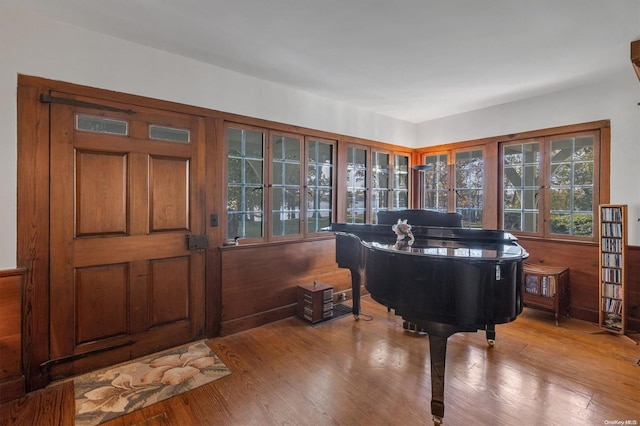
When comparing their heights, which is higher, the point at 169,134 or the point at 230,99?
the point at 230,99

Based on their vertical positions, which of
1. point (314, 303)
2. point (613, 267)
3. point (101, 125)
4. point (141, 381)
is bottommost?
point (141, 381)

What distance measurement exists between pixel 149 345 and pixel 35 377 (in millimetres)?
758

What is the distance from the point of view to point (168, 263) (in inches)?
115

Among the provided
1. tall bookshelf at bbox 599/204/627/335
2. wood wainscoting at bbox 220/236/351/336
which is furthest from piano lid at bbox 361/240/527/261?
tall bookshelf at bbox 599/204/627/335

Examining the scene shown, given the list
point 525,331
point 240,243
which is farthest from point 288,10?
point 525,331

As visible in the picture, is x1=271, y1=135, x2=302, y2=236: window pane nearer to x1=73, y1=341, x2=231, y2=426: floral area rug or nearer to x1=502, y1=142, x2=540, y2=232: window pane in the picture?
x1=73, y1=341, x2=231, y2=426: floral area rug

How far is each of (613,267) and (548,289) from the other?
2.04ft

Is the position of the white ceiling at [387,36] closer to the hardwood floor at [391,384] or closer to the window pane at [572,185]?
the window pane at [572,185]

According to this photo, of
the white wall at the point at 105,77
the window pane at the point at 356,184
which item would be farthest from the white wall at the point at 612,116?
the white wall at the point at 105,77

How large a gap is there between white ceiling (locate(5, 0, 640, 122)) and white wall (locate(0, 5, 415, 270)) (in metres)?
0.11

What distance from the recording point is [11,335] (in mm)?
2197

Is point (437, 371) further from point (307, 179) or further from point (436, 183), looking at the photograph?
point (436, 183)

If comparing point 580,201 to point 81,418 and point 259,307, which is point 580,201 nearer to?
point 259,307

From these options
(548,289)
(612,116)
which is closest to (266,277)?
(548,289)
